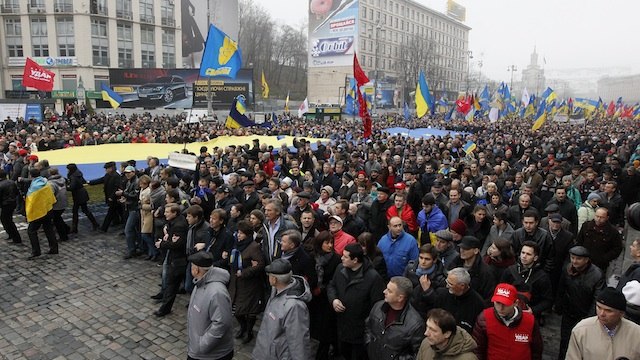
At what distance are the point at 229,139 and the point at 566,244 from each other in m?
16.0

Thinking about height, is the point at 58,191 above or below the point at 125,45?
below

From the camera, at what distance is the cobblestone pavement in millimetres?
5988

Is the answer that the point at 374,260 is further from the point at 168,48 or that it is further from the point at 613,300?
the point at 168,48

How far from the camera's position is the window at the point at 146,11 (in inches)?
2362

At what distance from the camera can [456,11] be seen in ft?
423

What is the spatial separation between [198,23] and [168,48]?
291 inches

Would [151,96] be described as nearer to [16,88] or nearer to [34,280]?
[16,88]

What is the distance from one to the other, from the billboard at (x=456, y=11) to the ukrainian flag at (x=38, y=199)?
13278 centimetres

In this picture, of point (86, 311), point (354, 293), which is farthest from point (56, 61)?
point (354, 293)

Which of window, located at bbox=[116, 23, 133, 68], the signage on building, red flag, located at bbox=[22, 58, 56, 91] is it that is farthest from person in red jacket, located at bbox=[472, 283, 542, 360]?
window, located at bbox=[116, 23, 133, 68]

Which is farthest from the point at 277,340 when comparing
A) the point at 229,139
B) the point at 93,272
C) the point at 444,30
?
the point at 444,30

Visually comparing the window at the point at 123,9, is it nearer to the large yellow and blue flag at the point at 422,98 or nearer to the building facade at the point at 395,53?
the building facade at the point at 395,53

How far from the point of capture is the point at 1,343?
239 inches

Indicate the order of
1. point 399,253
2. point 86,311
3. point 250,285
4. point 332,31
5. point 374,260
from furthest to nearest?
1. point 332,31
2. point 86,311
3. point 250,285
4. point 399,253
5. point 374,260
